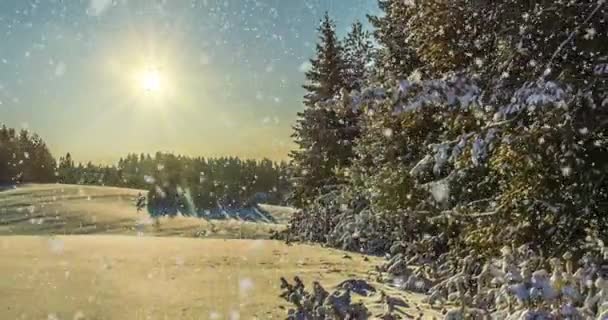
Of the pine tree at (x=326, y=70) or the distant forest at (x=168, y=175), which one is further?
the distant forest at (x=168, y=175)

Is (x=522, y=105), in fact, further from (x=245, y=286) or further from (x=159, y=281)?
(x=159, y=281)

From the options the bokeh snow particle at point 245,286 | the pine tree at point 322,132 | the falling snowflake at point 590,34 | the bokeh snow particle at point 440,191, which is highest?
the pine tree at point 322,132

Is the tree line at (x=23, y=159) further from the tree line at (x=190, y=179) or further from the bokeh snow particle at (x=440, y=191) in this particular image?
the bokeh snow particle at (x=440, y=191)

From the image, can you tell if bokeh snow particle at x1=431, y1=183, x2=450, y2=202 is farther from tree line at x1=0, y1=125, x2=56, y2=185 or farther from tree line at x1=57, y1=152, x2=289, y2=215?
tree line at x1=0, y1=125, x2=56, y2=185

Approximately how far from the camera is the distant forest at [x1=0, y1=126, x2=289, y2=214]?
39000mm

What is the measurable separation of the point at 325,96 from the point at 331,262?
12614 mm

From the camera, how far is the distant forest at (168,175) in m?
39.0

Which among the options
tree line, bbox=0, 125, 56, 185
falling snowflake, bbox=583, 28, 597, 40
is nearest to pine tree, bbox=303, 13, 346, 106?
falling snowflake, bbox=583, 28, 597, 40

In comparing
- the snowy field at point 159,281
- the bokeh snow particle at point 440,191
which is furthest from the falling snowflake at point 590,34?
the snowy field at point 159,281

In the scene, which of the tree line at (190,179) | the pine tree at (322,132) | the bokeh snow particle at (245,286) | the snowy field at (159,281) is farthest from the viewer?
the tree line at (190,179)

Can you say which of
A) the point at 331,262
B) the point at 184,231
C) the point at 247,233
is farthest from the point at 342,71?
the point at 331,262

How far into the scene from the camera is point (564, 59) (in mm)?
4523

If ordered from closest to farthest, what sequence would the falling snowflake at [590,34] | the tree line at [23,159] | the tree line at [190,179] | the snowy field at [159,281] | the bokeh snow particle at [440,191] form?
the falling snowflake at [590,34] < the bokeh snow particle at [440,191] < the snowy field at [159,281] < the tree line at [190,179] < the tree line at [23,159]

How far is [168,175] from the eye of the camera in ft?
130
